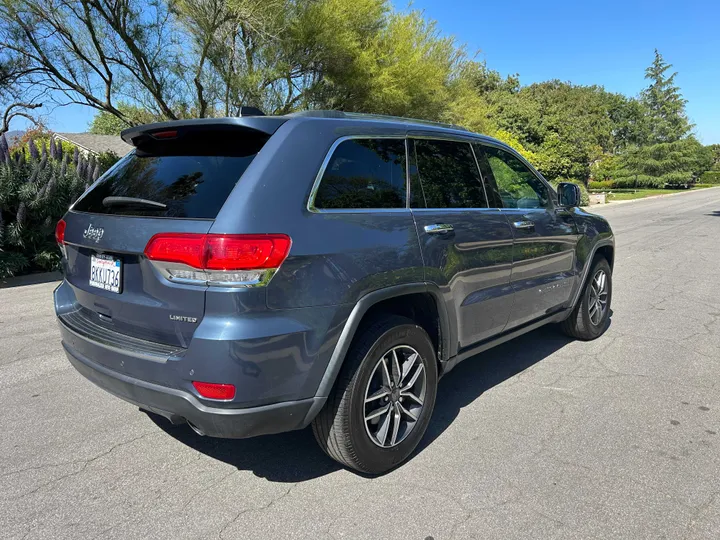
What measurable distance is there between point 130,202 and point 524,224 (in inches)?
106

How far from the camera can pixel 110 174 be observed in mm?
3182

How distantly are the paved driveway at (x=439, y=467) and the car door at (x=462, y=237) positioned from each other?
2.40 ft

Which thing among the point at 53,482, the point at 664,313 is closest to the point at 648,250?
the point at 664,313

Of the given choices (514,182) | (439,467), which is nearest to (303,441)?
(439,467)

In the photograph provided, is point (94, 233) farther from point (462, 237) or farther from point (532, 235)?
point (532, 235)

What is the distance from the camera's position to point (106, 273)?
8.79 feet

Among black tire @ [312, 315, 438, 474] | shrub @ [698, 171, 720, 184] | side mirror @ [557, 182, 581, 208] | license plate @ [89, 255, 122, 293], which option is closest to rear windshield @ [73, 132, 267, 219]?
license plate @ [89, 255, 122, 293]

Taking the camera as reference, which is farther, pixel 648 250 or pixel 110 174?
pixel 648 250

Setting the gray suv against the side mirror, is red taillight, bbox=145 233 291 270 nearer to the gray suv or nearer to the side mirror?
the gray suv

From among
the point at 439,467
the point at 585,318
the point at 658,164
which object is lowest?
the point at 439,467

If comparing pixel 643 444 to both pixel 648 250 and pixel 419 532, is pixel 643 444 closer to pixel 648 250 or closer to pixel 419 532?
pixel 419 532

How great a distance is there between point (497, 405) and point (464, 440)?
61cm

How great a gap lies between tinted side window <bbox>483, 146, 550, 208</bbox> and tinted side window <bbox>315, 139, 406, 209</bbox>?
108cm

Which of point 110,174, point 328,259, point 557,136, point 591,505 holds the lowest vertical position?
point 591,505
